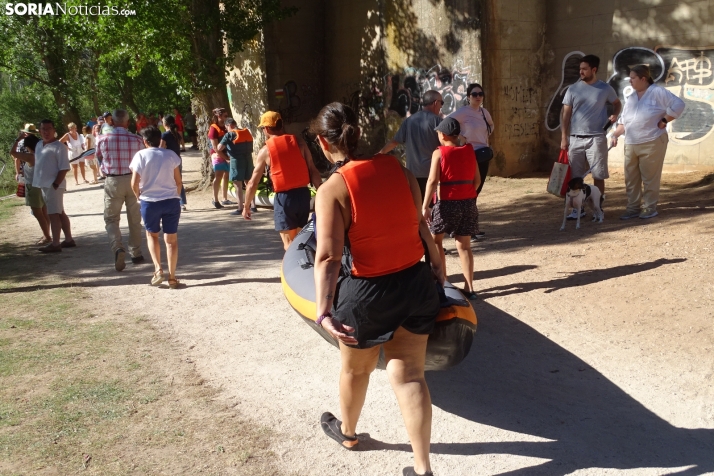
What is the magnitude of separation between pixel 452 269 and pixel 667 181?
5.61 m

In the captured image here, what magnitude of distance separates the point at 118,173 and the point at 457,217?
4506 mm

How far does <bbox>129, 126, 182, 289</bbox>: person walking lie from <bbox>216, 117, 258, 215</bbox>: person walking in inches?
192

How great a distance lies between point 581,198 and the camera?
9.14 meters

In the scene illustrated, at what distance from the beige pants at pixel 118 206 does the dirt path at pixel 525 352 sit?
472 millimetres

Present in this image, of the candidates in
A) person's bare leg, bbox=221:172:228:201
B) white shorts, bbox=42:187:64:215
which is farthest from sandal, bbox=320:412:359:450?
person's bare leg, bbox=221:172:228:201

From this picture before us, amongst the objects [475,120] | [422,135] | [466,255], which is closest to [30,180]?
[422,135]

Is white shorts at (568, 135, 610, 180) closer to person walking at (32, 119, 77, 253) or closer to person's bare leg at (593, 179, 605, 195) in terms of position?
person's bare leg at (593, 179, 605, 195)

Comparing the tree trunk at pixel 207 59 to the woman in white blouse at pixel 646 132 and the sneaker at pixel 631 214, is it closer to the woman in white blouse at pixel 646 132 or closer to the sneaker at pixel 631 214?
the woman in white blouse at pixel 646 132

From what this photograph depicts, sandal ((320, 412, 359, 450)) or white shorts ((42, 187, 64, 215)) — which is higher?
white shorts ((42, 187, 64, 215))

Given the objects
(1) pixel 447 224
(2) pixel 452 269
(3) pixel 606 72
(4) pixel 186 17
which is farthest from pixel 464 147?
(4) pixel 186 17

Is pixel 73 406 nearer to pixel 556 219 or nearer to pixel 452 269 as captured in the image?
pixel 452 269

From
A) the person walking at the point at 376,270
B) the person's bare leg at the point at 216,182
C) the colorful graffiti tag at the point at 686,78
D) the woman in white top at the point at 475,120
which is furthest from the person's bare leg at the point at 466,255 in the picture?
the person's bare leg at the point at 216,182

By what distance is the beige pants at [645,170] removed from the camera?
28.9 ft

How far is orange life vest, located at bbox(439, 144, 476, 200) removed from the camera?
6480mm
